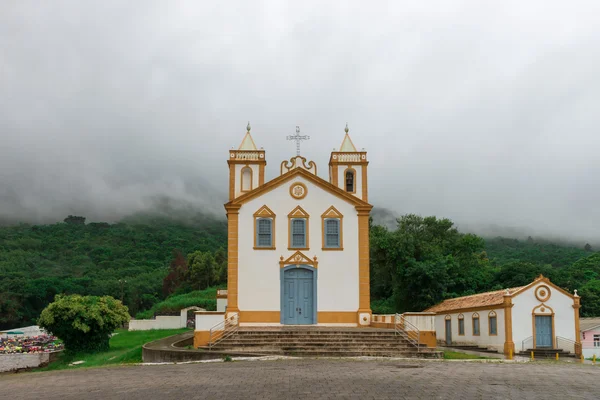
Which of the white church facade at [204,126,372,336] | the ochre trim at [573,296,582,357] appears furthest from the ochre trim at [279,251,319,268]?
the ochre trim at [573,296,582,357]

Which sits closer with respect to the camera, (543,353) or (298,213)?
(298,213)

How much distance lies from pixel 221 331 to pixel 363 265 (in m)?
6.37

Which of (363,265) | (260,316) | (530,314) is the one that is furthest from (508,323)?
(260,316)

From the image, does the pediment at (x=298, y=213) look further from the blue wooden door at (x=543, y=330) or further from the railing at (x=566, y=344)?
the railing at (x=566, y=344)

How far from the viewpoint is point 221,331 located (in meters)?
21.1

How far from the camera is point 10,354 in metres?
28.3

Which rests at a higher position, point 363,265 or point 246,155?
point 246,155

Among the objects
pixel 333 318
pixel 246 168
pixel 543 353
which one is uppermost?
pixel 246 168

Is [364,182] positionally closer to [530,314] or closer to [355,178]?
[355,178]

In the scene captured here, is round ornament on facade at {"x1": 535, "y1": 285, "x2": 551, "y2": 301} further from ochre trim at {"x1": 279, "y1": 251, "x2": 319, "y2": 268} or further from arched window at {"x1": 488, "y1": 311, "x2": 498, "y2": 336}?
ochre trim at {"x1": 279, "y1": 251, "x2": 319, "y2": 268}

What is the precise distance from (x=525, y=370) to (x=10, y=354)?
78.0 feet

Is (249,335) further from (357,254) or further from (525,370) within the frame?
(525,370)

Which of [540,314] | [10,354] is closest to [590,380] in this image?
[540,314]

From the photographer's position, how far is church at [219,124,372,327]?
23.6m
